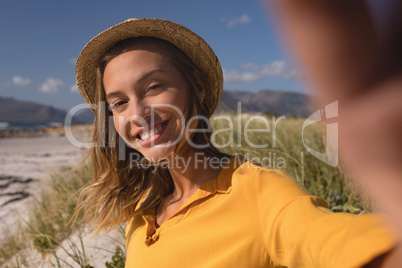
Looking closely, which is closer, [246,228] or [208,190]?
[246,228]

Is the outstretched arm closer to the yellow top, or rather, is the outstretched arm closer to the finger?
the finger

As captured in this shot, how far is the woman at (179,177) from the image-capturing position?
0.99 m

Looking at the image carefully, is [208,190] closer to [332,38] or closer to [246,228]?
[246,228]

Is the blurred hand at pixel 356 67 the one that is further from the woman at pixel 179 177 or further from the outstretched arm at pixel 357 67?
the woman at pixel 179 177

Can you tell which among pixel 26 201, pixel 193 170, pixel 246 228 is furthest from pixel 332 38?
pixel 26 201

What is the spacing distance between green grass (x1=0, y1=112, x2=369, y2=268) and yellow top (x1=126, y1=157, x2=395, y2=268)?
2.96 feet

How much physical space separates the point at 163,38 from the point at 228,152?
2.29m

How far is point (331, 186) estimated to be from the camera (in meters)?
2.86

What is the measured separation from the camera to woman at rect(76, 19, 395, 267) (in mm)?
990

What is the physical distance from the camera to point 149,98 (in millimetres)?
1406

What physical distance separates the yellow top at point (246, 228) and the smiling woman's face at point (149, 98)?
285 mm

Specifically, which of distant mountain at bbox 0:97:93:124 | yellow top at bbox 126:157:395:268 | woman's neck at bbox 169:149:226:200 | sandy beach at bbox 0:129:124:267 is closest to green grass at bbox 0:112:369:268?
sandy beach at bbox 0:129:124:267

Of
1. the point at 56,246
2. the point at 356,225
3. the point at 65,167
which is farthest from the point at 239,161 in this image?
the point at 65,167

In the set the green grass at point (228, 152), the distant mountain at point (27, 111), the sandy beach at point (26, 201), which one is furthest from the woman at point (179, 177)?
the distant mountain at point (27, 111)
